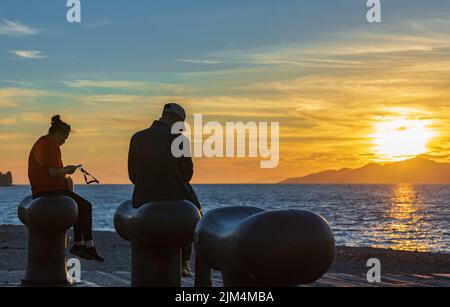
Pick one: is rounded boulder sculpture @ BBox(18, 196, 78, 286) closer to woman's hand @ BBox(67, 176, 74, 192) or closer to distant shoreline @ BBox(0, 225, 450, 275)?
woman's hand @ BBox(67, 176, 74, 192)

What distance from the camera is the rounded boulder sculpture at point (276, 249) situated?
4582 mm

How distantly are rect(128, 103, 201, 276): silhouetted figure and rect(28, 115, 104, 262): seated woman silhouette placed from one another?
6.87 feet

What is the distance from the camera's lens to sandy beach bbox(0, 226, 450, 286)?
1673 centimetres

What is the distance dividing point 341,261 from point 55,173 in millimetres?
12388

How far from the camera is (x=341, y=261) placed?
20.6 m

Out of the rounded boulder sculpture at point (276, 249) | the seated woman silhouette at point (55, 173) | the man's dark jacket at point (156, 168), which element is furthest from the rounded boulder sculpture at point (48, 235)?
the rounded boulder sculpture at point (276, 249)

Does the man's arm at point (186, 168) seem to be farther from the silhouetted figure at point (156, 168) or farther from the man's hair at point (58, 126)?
the man's hair at point (58, 126)

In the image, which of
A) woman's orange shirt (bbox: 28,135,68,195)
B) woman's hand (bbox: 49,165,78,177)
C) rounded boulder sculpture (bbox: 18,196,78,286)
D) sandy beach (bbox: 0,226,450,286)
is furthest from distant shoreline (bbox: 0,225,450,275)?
woman's hand (bbox: 49,165,78,177)

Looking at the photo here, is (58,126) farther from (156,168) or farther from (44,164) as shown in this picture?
(156,168)

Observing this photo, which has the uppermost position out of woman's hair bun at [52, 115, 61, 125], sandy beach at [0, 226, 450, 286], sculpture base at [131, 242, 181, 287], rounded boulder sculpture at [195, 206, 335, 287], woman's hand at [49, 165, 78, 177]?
woman's hair bun at [52, 115, 61, 125]

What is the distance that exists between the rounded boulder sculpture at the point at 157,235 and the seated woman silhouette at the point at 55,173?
6.60ft

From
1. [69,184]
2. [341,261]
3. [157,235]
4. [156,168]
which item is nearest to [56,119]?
[69,184]
